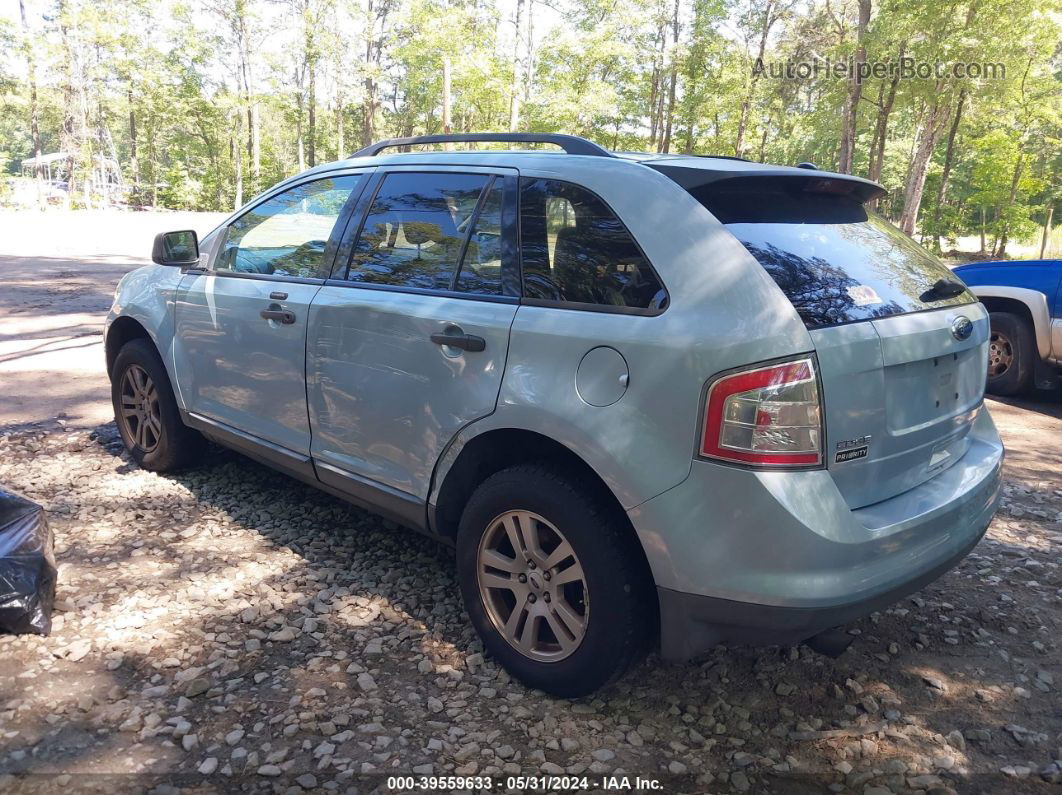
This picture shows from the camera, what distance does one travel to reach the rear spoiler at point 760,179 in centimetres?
246

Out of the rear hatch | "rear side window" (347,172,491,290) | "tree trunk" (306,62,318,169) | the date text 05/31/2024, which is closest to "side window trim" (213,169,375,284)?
"rear side window" (347,172,491,290)

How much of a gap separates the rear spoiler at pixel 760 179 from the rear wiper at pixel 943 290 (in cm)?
46

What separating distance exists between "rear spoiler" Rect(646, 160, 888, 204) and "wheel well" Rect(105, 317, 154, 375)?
11.1 feet

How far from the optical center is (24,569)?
2.86 m

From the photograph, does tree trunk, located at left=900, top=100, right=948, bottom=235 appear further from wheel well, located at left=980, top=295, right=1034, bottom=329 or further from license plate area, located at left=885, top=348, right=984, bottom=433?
license plate area, located at left=885, top=348, right=984, bottom=433

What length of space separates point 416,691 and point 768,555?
1.34 metres

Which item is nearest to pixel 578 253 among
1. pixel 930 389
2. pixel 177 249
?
pixel 930 389

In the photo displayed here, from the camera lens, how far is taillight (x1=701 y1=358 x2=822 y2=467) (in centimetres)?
207

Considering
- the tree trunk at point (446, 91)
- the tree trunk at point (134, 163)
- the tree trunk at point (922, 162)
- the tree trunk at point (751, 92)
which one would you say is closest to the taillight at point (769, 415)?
the tree trunk at point (922, 162)

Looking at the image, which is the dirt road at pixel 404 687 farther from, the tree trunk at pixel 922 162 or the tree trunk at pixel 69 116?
the tree trunk at pixel 69 116

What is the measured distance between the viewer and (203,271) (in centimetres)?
409

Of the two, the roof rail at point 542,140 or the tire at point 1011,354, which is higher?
the roof rail at point 542,140

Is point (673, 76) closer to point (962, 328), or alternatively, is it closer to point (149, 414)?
point (149, 414)

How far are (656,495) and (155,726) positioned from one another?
1756 millimetres
